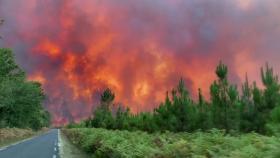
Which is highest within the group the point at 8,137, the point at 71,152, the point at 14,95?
the point at 14,95

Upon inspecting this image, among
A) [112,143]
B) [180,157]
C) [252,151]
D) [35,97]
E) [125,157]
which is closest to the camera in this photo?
[252,151]

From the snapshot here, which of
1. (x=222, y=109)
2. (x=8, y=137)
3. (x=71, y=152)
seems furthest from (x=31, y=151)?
(x=8, y=137)

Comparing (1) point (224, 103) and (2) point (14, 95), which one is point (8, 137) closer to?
(2) point (14, 95)

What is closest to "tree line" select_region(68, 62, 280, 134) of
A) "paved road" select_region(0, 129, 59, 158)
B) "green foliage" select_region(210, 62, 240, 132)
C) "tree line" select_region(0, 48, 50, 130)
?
"green foliage" select_region(210, 62, 240, 132)

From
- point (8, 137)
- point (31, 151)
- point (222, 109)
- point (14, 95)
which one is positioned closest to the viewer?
point (31, 151)

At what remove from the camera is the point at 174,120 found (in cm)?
4078

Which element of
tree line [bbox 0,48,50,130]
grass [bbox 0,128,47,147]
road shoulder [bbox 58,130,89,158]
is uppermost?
tree line [bbox 0,48,50,130]

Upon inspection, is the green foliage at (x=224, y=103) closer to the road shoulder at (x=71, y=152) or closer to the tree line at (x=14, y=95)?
the road shoulder at (x=71, y=152)

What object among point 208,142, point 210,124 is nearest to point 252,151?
point 208,142

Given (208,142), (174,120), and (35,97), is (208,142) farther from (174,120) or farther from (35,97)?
(35,97)

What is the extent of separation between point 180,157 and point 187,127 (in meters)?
32.0

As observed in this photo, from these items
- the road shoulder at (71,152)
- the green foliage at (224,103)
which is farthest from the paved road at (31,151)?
the green foliage at (224,103)

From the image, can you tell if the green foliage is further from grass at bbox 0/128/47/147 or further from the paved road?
grass at bbox 0/128/47/147

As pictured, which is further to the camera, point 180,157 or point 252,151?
point 180,157
